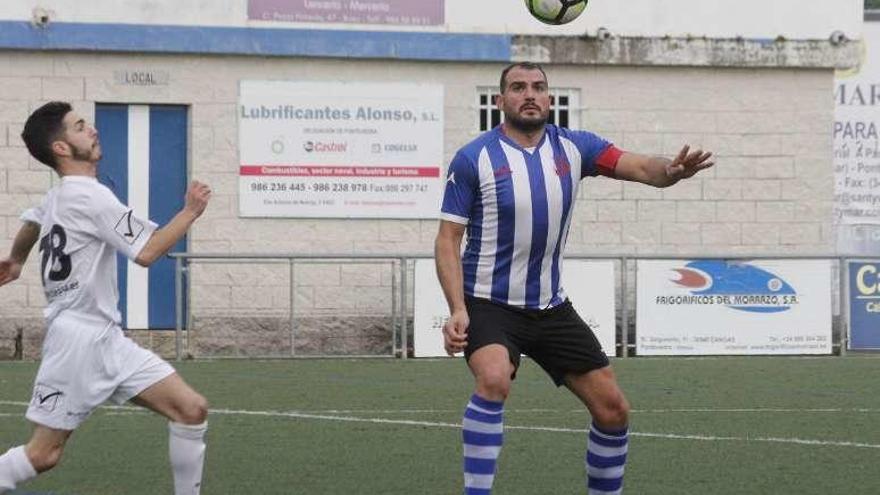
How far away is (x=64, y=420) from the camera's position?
314 inches

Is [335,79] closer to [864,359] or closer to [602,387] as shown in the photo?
[864,359]

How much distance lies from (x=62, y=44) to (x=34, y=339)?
10.5ft

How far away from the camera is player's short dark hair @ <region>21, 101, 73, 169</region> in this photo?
8.10 m

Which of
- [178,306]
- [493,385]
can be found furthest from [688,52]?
[493,385]

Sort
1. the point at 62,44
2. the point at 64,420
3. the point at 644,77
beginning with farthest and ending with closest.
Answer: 1. the point at 644,77
2. the point at 62,44
3. the point at 64,420

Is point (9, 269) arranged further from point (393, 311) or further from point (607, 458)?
point (393, 311)

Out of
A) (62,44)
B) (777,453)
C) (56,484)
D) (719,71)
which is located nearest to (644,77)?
(719,71)

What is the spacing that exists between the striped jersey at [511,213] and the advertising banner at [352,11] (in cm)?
1338

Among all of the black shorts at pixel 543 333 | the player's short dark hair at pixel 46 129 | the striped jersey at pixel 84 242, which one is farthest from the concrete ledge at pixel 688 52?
the striped jersey at pixel 84 242

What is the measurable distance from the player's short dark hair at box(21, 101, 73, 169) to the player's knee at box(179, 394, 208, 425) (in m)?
1.12

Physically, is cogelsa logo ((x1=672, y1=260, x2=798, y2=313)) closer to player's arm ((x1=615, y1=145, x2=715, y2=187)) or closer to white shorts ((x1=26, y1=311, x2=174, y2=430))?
player's arm ((x1=615, y1=145, x2=715, y2=187))

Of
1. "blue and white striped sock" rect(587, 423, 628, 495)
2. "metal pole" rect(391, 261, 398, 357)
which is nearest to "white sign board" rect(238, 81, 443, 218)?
"metal pole" rect(391, 261, 398, 357)

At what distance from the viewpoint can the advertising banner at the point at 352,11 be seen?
22.1 m

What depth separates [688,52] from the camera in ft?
75.3
